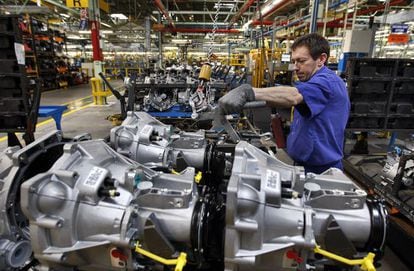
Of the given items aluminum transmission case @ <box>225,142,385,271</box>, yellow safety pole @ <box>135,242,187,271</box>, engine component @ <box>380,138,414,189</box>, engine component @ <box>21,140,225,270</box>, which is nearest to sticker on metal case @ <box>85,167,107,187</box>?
engine component @ <box>21,140,225,270</box>

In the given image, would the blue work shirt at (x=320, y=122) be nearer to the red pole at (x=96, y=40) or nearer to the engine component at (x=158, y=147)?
the engine component at (x=158, y=147)

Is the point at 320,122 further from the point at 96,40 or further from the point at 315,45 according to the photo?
the point at 96,40

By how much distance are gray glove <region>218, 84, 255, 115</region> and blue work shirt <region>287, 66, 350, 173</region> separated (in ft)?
1.10

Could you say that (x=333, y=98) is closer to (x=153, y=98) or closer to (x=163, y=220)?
A: (x=163, y=220)

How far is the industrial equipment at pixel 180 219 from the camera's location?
986 millimetres

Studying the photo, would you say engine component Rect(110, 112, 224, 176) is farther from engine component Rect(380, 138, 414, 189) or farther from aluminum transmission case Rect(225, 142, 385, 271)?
engine component Rect(380, 138, 414, 189)

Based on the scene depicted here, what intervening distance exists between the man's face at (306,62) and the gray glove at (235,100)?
588mm

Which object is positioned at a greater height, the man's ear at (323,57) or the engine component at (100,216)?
the man's ear at (323,57)

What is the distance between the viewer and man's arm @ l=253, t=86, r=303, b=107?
1.38 meters

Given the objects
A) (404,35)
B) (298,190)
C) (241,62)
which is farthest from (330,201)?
(241,62)

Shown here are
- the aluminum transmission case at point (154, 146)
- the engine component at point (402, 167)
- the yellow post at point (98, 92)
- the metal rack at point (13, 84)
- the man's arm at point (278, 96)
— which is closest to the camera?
the man's arm at point (278, 96)

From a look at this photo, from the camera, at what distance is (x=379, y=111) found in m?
3.86

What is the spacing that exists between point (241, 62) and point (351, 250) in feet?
45.9

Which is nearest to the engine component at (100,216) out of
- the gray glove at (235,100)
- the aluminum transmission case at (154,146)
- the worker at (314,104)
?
the gray glove at (235,100)
